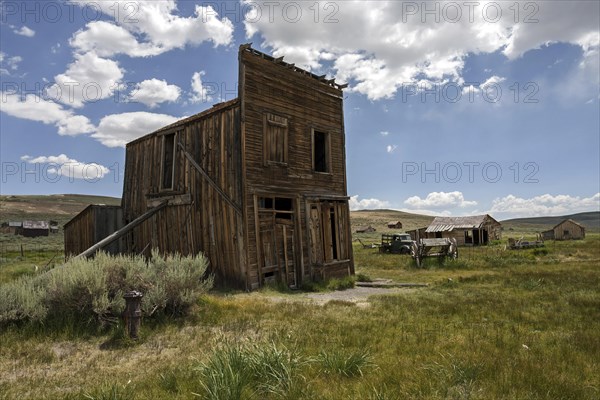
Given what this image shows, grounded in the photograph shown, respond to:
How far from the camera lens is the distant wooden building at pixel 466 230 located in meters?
45.9

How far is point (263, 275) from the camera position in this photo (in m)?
12.6

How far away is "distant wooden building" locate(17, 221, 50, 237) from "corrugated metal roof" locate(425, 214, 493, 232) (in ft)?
185

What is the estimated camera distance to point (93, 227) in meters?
15.8

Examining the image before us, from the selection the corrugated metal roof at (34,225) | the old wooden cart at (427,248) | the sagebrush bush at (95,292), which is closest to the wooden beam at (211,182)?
the sagebrush bush at (95,292)

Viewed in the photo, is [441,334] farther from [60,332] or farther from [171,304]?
[60,332]

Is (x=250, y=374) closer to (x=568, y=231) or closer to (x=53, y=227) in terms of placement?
(x=568, y=231)

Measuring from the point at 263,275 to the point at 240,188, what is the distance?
9.54ft

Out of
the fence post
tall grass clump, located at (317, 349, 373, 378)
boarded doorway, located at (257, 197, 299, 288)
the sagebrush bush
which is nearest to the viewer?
tall grass clump, located at (317, 349, 373, 378)

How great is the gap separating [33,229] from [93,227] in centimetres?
5429

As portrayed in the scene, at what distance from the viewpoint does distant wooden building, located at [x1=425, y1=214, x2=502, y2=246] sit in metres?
45.9

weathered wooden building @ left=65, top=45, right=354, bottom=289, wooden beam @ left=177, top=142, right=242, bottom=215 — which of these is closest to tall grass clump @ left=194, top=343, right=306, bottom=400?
weathered wooden building @ left=65, top=45, right=354, bottom=289

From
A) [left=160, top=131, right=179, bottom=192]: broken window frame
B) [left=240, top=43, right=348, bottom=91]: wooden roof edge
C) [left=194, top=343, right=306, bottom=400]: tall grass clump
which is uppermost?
[left=240, top=43, right=348, bottom=91]: wooden roof edge

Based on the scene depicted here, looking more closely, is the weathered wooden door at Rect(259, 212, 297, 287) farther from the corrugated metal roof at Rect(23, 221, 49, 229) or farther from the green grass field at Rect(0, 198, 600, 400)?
the corrugated metal roof at Rect(23, 221, 49, 229)

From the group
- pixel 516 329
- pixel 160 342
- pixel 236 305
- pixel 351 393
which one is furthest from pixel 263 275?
pixel 351 393
